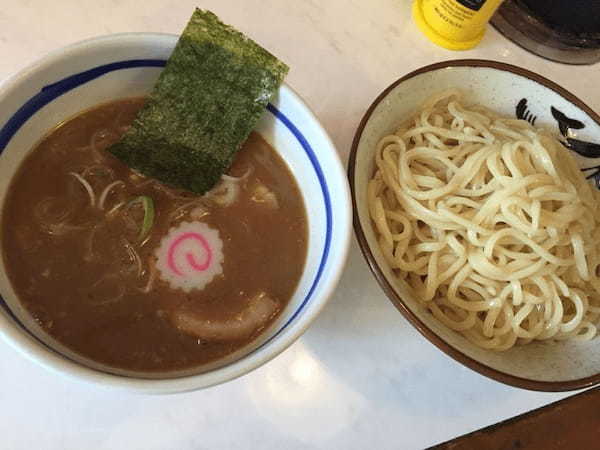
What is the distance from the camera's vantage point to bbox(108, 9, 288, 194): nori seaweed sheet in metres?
1.05

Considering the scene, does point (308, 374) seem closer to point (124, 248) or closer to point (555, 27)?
point (124, 248)

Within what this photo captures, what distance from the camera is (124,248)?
3.39 ft

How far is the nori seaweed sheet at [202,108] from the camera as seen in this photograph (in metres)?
1.05

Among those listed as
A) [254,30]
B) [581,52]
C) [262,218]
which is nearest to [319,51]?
[254,30]

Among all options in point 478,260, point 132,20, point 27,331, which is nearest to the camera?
point 27,331

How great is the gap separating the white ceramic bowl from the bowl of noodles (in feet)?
0.35

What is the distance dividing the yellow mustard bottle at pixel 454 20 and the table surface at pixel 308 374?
0.04 metres

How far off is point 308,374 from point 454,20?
0.84m

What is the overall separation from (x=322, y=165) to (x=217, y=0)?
0.60 meters

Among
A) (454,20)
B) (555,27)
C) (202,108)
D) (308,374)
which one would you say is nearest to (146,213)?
(202,108)

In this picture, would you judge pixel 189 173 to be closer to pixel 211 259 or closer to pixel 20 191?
pixel 211 259

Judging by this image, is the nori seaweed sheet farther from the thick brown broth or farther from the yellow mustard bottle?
the yellow mustard bottle

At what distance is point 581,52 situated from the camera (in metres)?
1.54

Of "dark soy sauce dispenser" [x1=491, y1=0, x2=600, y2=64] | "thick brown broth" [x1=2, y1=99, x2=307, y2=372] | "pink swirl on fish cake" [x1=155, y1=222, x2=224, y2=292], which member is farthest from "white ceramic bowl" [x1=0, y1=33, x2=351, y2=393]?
"dark soy sauce dispenser" [x1=491, y1=0, x2=600, y2=64]
